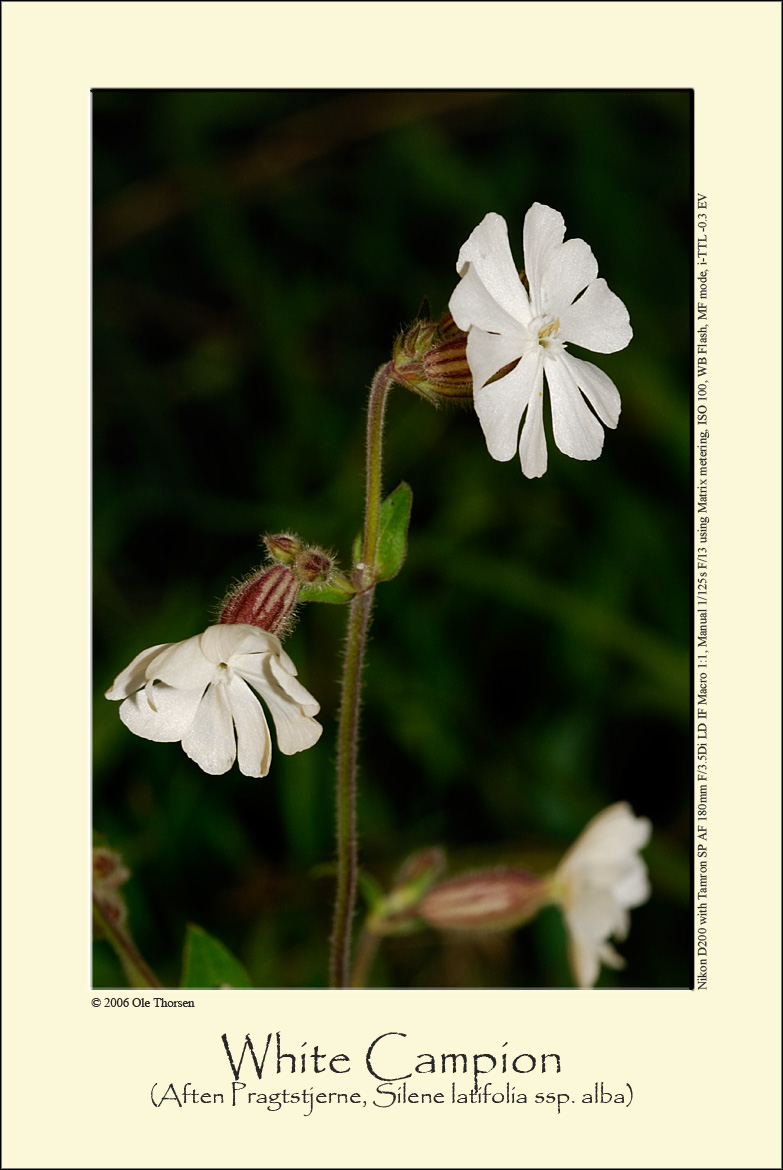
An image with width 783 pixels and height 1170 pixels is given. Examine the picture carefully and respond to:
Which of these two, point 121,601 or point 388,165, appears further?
point 388,165

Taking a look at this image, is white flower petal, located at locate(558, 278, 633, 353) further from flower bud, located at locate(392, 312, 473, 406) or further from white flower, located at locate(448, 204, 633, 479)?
flower bud, located at locate(392, 312, 473, 406)

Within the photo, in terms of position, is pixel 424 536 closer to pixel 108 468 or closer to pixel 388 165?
pixel 108 468

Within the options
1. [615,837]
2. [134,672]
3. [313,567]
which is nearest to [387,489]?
[615,837]

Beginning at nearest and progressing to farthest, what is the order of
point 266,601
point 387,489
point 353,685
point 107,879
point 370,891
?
point 266,601 < point 353,685 < point 107,879 < point 370,891 < point 387,489

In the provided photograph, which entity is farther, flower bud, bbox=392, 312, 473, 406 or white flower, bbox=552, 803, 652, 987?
white flower, bbox=552, 803, 652, 987

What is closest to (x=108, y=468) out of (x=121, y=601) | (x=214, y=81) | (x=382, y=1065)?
(x=121, y=601)

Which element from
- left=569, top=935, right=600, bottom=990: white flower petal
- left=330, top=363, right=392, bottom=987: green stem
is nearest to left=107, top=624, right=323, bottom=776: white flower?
left=330, top=363, right=392, bottom=987: green stem

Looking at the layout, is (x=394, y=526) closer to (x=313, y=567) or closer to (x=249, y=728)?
(x=313, y=567)
